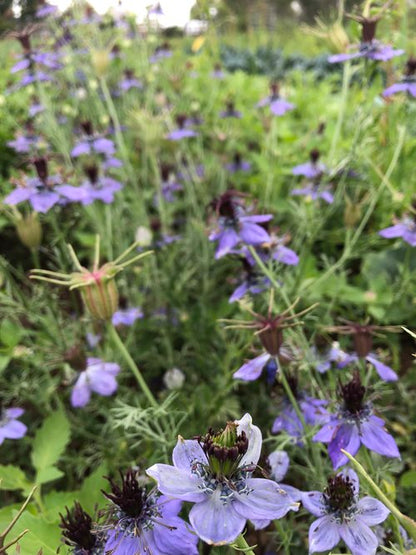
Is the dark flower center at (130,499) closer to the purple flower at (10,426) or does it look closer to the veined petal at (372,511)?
the veined petal at (372,511)

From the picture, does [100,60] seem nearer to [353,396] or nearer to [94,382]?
[94,382]

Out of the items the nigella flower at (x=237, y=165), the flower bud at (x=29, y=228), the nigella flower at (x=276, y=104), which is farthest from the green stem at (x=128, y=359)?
the nigella flower at (x=237, y=165)

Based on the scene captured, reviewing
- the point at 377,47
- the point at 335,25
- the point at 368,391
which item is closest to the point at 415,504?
the point at 368,391

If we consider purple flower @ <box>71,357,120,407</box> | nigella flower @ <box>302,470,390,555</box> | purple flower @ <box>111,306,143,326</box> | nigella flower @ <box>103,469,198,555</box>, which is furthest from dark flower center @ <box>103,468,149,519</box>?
purple flower @ <box>111,306,143,326</box>

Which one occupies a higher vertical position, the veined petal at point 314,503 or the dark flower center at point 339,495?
the dark flower center at point 339,495

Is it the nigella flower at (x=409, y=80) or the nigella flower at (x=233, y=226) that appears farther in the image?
the nigella flower at (x=409, y=80)

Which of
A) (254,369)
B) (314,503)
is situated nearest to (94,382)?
(254,369)

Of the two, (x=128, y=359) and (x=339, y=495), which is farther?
(x=128, y=359)
